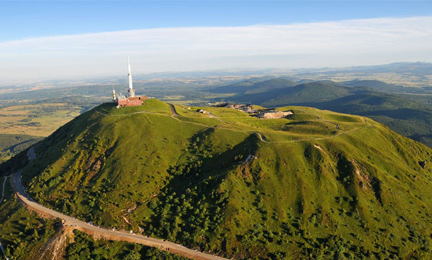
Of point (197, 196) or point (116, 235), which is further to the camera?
point (197, 196)

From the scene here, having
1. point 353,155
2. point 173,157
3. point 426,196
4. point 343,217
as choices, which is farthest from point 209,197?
point 426,196

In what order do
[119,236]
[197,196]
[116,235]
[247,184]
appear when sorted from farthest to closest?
[247,184] < [197,196] < [116,235] < [119,236]

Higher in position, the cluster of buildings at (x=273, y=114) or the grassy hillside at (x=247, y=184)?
the cluster of buildings at (x=273, y=114)

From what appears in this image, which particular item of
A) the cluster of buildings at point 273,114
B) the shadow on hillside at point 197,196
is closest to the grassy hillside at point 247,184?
the shadow on hillside at point 197,196

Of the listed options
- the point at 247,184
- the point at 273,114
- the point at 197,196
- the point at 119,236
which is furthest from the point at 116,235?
the point at 273,114

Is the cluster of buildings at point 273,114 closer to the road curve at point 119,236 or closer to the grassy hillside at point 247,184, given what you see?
the grassy hillside at point 247,184

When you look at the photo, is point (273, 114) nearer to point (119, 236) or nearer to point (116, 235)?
point (119, 236)

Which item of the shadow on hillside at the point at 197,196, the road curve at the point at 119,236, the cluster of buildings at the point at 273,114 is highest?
the cluster of buildings at the point at 273,114

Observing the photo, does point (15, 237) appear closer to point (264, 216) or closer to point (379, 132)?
point (264, 216)
